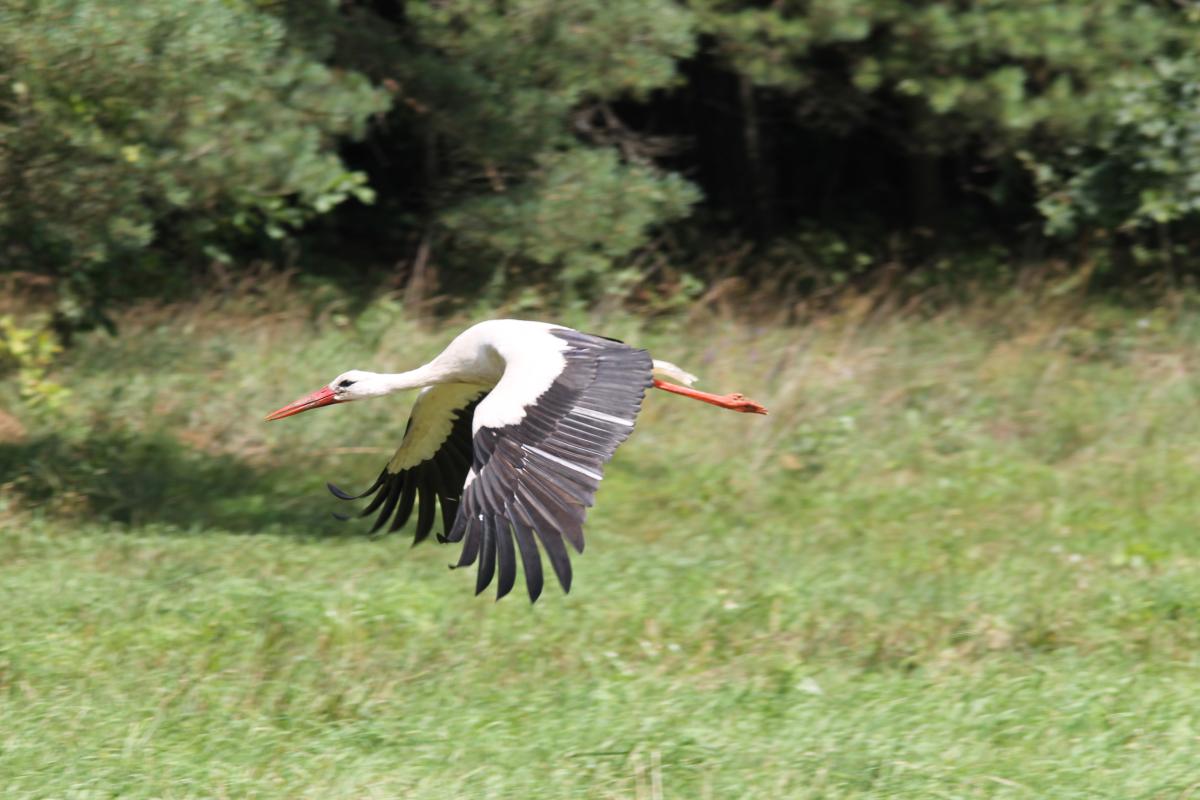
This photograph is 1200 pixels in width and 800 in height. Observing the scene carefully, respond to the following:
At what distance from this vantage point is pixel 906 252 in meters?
12.0

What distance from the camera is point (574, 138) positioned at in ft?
32.3

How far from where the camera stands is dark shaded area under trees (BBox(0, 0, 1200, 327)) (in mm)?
6828

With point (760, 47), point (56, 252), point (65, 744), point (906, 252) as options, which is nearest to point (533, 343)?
point (65, 744)

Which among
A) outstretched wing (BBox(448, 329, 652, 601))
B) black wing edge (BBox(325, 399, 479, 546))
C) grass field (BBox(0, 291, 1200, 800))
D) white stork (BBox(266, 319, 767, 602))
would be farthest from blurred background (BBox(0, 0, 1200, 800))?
outstretched wing (BBox(448, 329, 652, 601))

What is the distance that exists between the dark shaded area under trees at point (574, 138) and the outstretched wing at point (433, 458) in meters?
1.99

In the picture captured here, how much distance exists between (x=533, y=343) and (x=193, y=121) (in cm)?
291

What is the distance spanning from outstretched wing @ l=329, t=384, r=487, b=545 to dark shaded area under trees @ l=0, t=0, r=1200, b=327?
199 cm

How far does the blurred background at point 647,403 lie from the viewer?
4.91m

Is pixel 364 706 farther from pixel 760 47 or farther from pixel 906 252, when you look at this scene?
pixel 906 252

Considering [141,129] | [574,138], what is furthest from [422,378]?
[574,138]

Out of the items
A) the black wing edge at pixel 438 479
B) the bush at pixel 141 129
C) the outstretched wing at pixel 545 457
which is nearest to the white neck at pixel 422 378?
the black wing edge at pixel 438 479

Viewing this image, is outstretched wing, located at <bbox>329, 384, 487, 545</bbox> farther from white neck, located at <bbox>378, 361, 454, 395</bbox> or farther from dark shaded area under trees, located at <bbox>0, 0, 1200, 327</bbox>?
dark shaded area under trees, located at <bbox>0, 0, 1200, 327</bbox>

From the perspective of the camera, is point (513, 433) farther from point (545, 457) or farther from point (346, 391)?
point (346, 391)

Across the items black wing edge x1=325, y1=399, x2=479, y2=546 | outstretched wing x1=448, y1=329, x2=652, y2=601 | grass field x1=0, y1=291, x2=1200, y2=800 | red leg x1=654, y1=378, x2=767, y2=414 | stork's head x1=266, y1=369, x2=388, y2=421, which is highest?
outstretched wing x1=448, y1=329, x2=652, y2=601
